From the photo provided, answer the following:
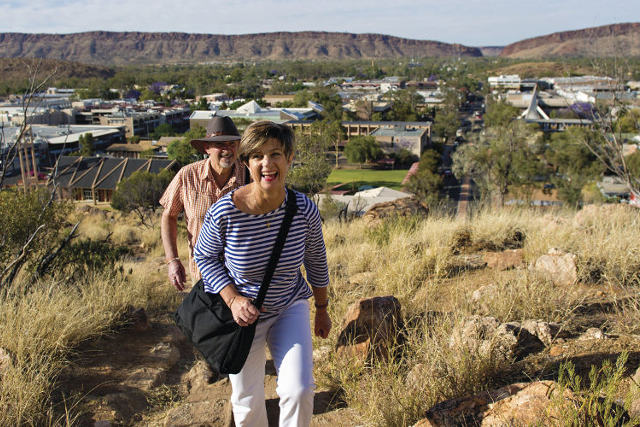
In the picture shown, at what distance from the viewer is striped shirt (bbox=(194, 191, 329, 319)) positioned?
1.82m

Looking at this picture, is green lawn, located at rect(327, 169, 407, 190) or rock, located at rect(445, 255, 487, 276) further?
green lawn, located at rect(327, 169, 407, 190)

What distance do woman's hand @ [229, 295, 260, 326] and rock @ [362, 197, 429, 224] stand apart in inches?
157

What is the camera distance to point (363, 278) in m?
3.75

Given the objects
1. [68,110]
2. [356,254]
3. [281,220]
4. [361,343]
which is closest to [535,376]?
[361,343]

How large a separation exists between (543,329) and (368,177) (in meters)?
28.4

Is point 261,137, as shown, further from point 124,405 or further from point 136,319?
point 136,319

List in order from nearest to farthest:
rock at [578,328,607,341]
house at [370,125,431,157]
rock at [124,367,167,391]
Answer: rock at [578,328,607,341], rock at [124,367,167,391], house at [370,125,431,157]

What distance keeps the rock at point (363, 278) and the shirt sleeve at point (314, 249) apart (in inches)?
57.8


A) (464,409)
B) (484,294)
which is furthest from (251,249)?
(484,294)

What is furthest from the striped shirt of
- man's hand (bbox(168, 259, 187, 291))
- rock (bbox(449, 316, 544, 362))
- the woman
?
rock (bbox(449, 316, 544, 362))

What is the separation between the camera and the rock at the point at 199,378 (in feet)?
8.80

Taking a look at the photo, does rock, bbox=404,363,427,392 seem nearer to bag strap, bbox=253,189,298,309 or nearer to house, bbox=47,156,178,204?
bag strap, bbox=253,189,298,309

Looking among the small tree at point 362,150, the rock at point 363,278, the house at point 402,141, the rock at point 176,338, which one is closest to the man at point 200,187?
the rock at point 176,338

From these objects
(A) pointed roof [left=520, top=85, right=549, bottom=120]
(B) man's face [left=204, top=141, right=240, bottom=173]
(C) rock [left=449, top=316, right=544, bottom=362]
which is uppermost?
(B) man's face [left=204, top=141, right=240, bottom=173]
